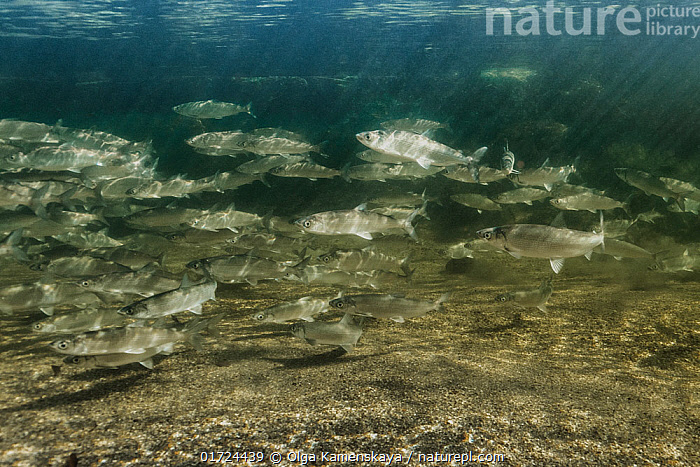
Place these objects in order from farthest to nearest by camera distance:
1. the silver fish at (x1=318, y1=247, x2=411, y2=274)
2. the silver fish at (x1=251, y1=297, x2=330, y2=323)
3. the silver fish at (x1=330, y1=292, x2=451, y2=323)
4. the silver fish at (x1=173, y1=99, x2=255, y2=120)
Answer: the silver fish at (x1=173, y1=99, x2=255, y2=120) < the silver fish at (x1=318, y1=247, x2=411, y2=274) < the silver fish at (x1=251, y1=297, x2=330, y2=323) < the silver fish at (x1=330, y1=292, x2=451, y2=323)

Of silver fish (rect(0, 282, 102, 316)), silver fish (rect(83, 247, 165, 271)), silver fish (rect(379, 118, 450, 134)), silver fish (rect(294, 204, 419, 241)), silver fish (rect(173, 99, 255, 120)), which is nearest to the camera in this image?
silver fish (rect(0, 282, 102, 316))

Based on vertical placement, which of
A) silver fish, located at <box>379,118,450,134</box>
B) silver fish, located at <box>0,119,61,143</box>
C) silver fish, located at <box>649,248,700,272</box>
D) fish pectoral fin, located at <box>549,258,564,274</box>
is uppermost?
silver fish, located at <box>0,119,61,143</box>

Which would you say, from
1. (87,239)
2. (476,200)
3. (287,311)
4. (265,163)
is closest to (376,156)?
(265,163)

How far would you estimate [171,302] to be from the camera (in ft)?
13.7

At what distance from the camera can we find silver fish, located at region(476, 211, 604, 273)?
3.97 m

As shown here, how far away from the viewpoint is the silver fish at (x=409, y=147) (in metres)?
5.37

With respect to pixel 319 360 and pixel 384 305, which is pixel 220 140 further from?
pixel 319 360

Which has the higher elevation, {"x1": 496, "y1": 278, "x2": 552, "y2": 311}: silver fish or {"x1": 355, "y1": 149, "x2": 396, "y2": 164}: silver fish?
{"x1": 355, "y1": 149, "x2": 396, "y2": 164}: silver fish

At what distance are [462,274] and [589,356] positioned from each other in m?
5.88

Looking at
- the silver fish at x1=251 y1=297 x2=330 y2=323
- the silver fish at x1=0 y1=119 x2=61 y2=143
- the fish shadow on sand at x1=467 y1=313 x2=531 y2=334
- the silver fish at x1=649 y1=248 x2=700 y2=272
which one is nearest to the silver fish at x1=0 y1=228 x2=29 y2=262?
the silver fish at x1=251 y1=297 x2=330 y2=323

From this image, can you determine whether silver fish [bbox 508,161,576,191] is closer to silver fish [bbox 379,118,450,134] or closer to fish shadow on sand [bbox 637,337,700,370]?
silver fish [bbox 379,118,450,134]

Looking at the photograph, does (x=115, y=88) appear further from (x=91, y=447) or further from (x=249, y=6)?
(x=91, y=447)

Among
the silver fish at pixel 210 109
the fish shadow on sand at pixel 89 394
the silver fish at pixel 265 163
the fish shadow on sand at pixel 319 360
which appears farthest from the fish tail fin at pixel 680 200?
the fish shadow on sand at pixel 89 394

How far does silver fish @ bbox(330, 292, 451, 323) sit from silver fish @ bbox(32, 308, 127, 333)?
2.55 meters
